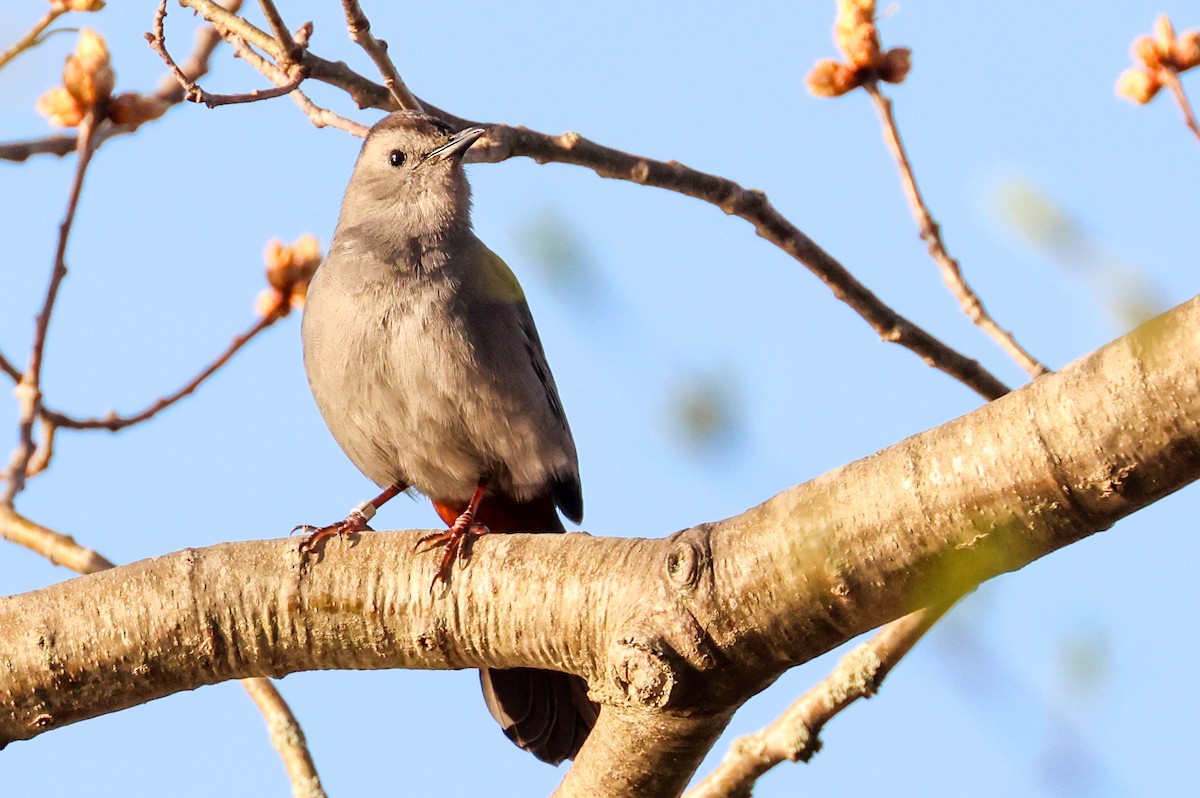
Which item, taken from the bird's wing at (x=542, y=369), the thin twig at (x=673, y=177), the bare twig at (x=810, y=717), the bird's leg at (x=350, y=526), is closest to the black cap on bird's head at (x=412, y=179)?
the bird's wing at (x=542, y=369)

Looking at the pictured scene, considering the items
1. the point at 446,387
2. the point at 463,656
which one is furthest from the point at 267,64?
the point at 463,656

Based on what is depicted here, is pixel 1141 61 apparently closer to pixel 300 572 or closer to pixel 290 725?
pixel 300 572

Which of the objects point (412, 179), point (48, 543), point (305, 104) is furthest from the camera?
point (412, 179)

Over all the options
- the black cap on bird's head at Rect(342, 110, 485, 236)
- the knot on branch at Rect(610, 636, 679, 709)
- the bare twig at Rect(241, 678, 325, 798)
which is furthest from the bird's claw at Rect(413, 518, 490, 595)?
the black cap on bird's head at Rect(342, 110, 485, 236)

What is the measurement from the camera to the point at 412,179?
5984mm

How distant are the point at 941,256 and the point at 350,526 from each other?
205 cm

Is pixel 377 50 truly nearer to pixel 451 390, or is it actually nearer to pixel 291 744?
pixel 451 390

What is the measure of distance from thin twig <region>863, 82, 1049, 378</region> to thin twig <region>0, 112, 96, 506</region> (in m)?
2.51

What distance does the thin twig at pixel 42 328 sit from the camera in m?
4.25

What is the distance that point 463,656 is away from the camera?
350 centimetres

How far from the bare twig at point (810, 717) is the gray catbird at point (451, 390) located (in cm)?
72

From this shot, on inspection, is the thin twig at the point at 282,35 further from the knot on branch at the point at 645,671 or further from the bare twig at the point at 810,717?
the bare twig at the point at 810,717

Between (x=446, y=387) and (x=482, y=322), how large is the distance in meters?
0.33

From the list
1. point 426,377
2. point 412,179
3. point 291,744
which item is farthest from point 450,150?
point 291,744
